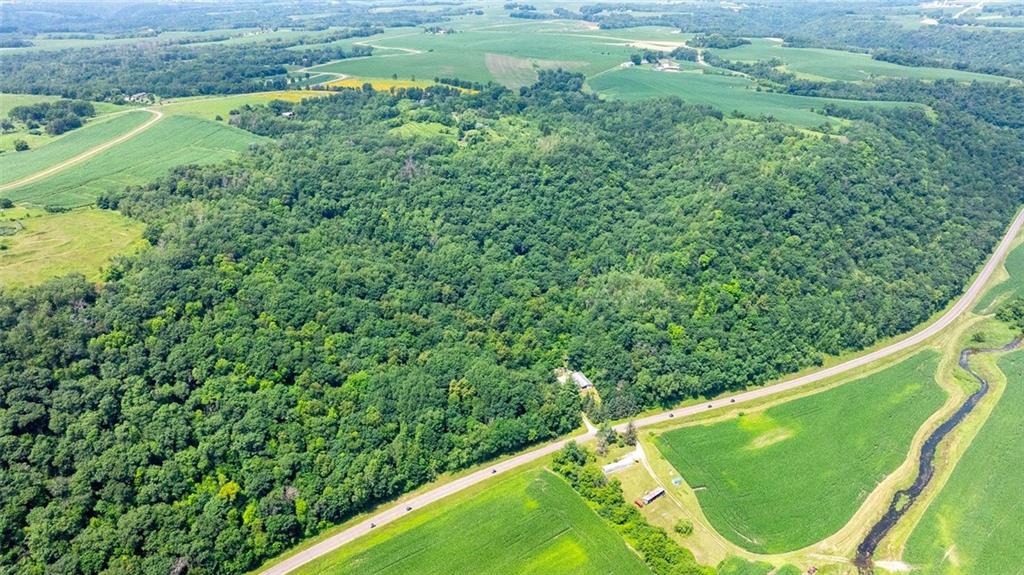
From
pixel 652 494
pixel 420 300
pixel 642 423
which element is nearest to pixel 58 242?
pixel 420 300

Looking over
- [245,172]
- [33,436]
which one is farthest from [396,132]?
[33,436]

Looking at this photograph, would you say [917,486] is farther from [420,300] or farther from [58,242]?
[58,242]

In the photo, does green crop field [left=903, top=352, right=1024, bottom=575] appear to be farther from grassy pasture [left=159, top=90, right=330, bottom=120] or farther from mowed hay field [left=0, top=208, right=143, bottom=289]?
grassy pasture [left=159, top=90, right=330, bottom=120]

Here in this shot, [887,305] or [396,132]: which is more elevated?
[396,132]

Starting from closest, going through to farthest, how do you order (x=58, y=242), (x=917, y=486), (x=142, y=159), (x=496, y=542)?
(x=496, y=542) → (x=917, y=486) → (x=58, y=242) → (x=142, y=159)

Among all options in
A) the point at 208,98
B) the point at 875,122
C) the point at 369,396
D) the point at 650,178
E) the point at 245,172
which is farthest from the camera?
the point at 208,98

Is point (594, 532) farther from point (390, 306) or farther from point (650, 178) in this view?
point (650, 178)

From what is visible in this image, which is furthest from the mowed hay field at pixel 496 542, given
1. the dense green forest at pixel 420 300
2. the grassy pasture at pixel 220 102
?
the grassy pasture at pixel 220 102
